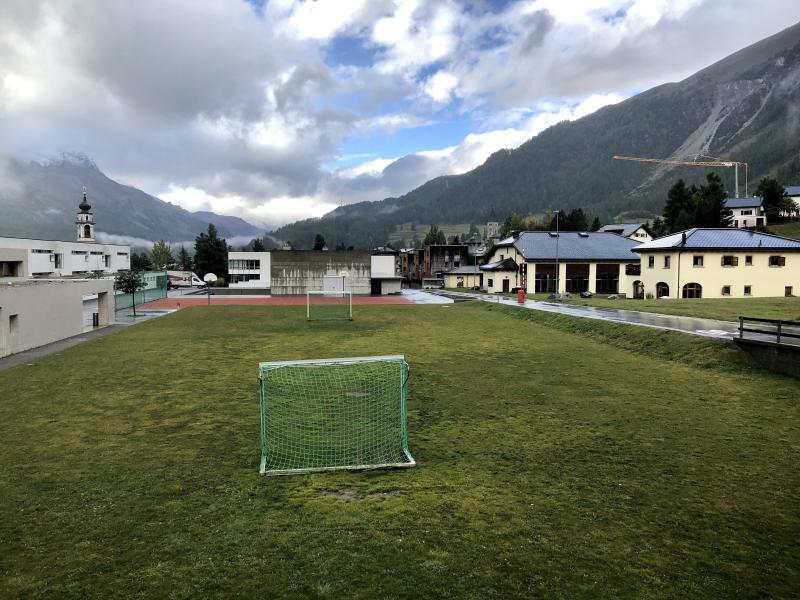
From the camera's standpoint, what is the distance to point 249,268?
107m

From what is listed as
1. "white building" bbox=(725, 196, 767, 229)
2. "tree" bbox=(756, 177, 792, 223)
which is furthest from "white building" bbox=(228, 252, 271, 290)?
"tree" bbox=(756, 177, 792, 223)

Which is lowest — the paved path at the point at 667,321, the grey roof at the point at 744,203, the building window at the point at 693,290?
the paved path at the point at 667,321

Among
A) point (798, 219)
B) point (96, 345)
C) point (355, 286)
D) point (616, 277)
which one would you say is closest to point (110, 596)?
point (96, 345)

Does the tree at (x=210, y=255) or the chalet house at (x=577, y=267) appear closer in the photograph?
the chalet house at (x=577, y=267)

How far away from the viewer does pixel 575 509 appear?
9.91 meters

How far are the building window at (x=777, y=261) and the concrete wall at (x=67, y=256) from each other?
3852 inches

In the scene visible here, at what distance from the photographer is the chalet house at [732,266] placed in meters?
57.3

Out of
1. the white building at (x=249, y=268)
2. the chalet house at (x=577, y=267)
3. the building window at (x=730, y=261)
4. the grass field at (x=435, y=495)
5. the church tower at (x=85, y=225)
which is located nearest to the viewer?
the grass field at (x=435, y=495)

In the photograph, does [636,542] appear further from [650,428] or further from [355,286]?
[355,286]

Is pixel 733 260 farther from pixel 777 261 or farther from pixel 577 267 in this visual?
pixel 577 267

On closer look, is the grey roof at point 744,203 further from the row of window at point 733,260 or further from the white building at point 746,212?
the row of window at point 733,260

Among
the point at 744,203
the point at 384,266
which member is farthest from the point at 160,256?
the point at 744,203

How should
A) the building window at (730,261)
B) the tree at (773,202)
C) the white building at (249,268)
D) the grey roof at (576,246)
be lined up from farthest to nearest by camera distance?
the tree at (773,202), the white building at (249,268), the grey roof at (576,246), the building window at (730,261)

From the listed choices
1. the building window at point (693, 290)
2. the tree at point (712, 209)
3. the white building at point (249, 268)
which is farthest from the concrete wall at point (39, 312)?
the tree at point (712, 209)
